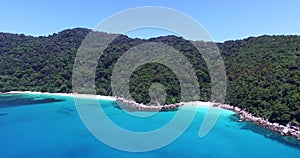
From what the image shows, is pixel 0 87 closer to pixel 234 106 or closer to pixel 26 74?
pixel 26 74

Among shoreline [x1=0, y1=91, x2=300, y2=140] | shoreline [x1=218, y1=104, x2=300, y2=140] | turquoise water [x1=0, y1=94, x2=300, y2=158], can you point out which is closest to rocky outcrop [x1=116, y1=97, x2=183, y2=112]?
shoreline [x1=0, y1=91, x2=300, y2=140]

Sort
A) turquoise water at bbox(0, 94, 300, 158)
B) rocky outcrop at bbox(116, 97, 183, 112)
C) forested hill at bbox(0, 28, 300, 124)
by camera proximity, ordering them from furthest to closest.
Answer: rocky outcrop at bbox(116, 97, 183, 112) → forested hill at bbox(0, 28, 300, 124) → turquoise water at bbox(0, 94, 300, 158)

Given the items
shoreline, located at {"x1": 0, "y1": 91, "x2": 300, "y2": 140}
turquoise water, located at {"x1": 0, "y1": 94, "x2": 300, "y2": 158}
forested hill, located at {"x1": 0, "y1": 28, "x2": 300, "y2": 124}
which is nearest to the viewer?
turquoise water, located at {"x1": 0, "y1": 94, "x2": 300, "y2": 158}

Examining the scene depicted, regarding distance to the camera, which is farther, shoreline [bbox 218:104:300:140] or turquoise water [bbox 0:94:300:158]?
shoreline [bbox 218:104:300:140]

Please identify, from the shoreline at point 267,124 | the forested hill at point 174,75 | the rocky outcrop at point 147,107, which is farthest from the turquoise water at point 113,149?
the forested hill at point 174,75

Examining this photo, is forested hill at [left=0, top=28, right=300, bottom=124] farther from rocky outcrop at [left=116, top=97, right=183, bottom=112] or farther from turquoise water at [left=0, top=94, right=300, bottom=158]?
turquoise water at [left=0, top=94, right=300, bottom=158]

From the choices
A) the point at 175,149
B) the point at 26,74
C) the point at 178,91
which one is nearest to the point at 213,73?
the point at 178,91

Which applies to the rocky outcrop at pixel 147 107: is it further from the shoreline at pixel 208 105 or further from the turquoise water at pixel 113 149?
the turquoise water at pixel 113 149
